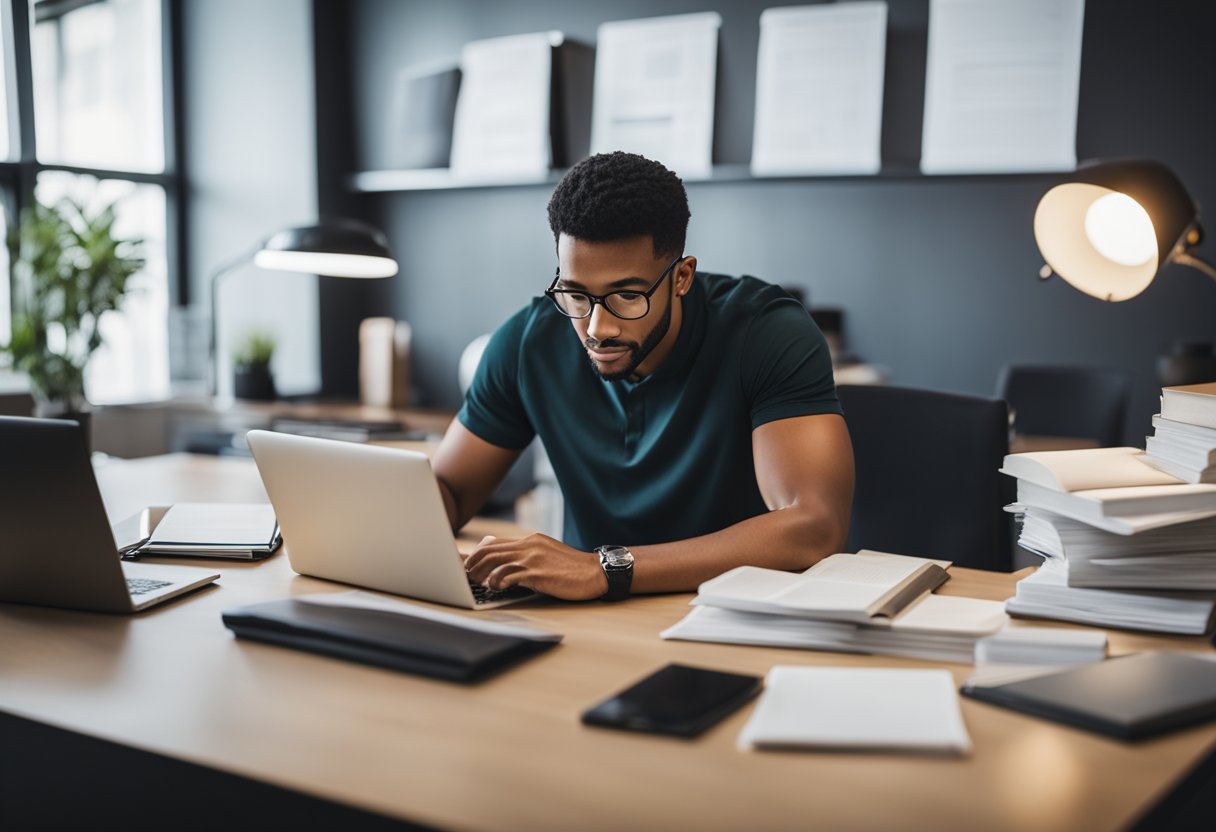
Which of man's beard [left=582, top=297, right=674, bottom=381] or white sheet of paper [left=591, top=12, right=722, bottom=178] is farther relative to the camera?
white sheet of paper [left=591, top=12, right=722, bottom=178]

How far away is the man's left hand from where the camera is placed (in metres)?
1.36

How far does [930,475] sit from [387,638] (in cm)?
116

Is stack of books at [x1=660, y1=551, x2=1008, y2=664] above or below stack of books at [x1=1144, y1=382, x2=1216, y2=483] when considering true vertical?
below

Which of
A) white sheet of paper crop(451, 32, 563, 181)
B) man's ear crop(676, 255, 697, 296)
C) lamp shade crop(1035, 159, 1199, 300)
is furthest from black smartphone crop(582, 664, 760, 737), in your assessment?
white sheet of paper crop(451, 32, 563, 181)

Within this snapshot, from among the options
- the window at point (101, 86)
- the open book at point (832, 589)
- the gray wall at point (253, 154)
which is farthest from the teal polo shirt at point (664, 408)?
the window at point (101, 86)

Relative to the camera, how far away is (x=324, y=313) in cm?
461

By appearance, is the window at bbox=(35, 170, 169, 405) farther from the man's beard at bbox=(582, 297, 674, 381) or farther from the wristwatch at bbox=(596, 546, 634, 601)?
the wristwatch at bbox=(596, 546, 634, 601)

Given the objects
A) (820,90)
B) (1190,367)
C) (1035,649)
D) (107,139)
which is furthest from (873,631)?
(107,139)

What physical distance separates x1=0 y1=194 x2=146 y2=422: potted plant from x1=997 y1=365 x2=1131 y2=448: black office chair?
2.89 m

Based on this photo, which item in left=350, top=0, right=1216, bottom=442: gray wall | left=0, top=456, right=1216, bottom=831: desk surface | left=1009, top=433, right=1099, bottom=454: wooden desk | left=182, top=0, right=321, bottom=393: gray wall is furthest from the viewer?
left=182, top=0, right=321, bottom=393: gray wall

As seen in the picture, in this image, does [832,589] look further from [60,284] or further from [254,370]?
[254,370]

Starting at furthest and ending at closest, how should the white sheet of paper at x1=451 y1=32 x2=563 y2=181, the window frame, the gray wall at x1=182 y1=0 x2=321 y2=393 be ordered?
the gray wall at x1=182 y1=0 x2=321 y2=393 < the white sheet of paper at x1=451 y1=32 x2=563 y2=181 < the window frame

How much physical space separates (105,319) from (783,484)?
143 inches

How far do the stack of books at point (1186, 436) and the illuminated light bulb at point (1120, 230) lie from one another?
33cm
